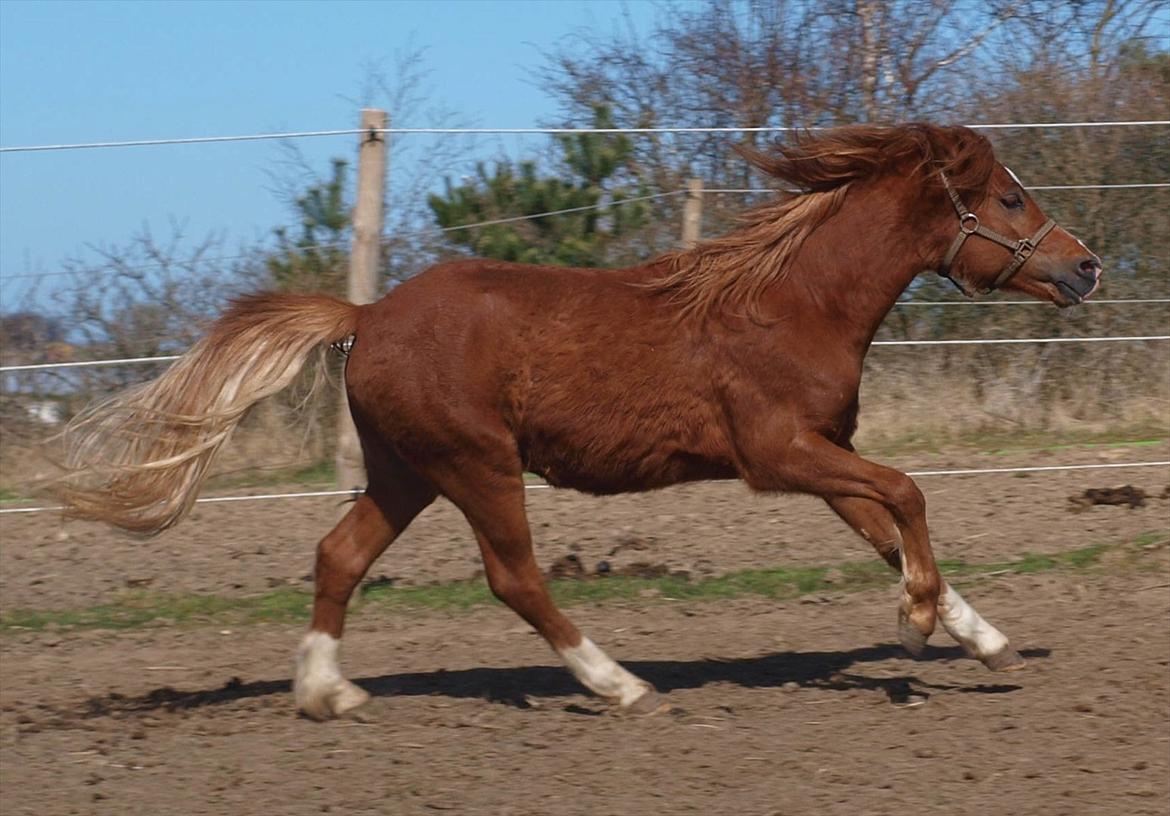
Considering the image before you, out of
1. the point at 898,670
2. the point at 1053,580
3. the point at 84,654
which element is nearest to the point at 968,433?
the point at 1053,580

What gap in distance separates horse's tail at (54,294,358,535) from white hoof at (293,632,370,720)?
692mm

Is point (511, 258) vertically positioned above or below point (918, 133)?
below

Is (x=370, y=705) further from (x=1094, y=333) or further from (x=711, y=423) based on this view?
(x=1094, y=333)

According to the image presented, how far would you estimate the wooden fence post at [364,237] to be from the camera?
7152 mm

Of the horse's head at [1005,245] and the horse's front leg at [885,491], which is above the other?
the horse's head at [1005,245]

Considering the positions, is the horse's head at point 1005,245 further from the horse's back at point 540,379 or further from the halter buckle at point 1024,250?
the horse's back at point 540,379

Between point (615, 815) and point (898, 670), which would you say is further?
point (898, 670)

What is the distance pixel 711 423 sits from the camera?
518 cm

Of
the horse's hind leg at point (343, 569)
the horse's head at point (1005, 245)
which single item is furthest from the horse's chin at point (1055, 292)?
the horse's hind leg at point (343, 569)

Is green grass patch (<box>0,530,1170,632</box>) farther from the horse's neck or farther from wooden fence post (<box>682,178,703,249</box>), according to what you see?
wooden fence post (<box>682,178,703,249</box>)

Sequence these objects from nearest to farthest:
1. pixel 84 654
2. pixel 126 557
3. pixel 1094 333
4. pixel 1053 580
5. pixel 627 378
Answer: pixel 627 378, pixel 84 654, pixel 1053 580, pixel 126 557, pixel 1094 333

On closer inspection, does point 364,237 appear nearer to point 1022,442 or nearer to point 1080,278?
point 1080,278

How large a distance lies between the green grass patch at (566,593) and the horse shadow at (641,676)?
105 cm

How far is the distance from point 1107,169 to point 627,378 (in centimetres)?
526
